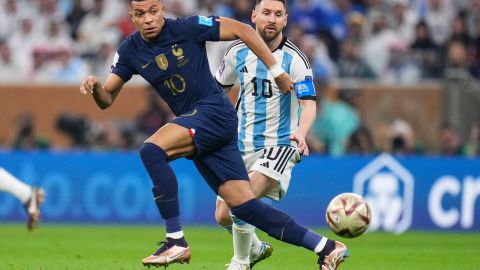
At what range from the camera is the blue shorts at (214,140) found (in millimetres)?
8117

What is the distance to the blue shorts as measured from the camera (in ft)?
26.6

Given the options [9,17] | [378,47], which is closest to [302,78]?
[378,47]

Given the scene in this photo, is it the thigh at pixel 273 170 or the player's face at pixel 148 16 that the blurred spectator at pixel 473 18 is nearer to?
the thigh at pixel 273 170

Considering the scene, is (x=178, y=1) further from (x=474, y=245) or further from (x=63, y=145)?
(x=474, y=245)

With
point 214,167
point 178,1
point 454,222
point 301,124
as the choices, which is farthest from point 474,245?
point 178,1

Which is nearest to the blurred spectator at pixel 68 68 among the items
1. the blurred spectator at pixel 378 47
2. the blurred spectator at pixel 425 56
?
the blurred spectator at pixel 378 47

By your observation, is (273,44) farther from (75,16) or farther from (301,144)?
(75,16)

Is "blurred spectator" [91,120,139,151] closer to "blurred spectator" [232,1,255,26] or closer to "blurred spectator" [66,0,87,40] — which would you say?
"blurred spectator" [66,0,87,40]

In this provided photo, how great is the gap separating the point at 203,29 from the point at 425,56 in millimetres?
11247

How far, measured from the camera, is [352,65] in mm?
18453

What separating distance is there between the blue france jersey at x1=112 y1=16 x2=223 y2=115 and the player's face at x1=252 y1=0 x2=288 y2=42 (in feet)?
4.25

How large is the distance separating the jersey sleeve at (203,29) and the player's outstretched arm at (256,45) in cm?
5

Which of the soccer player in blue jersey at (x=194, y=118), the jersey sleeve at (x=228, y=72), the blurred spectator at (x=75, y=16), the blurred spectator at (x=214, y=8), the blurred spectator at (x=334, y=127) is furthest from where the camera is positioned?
the blurred spectator at (x=75, y=16)

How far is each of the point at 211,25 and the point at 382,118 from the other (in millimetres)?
10500
